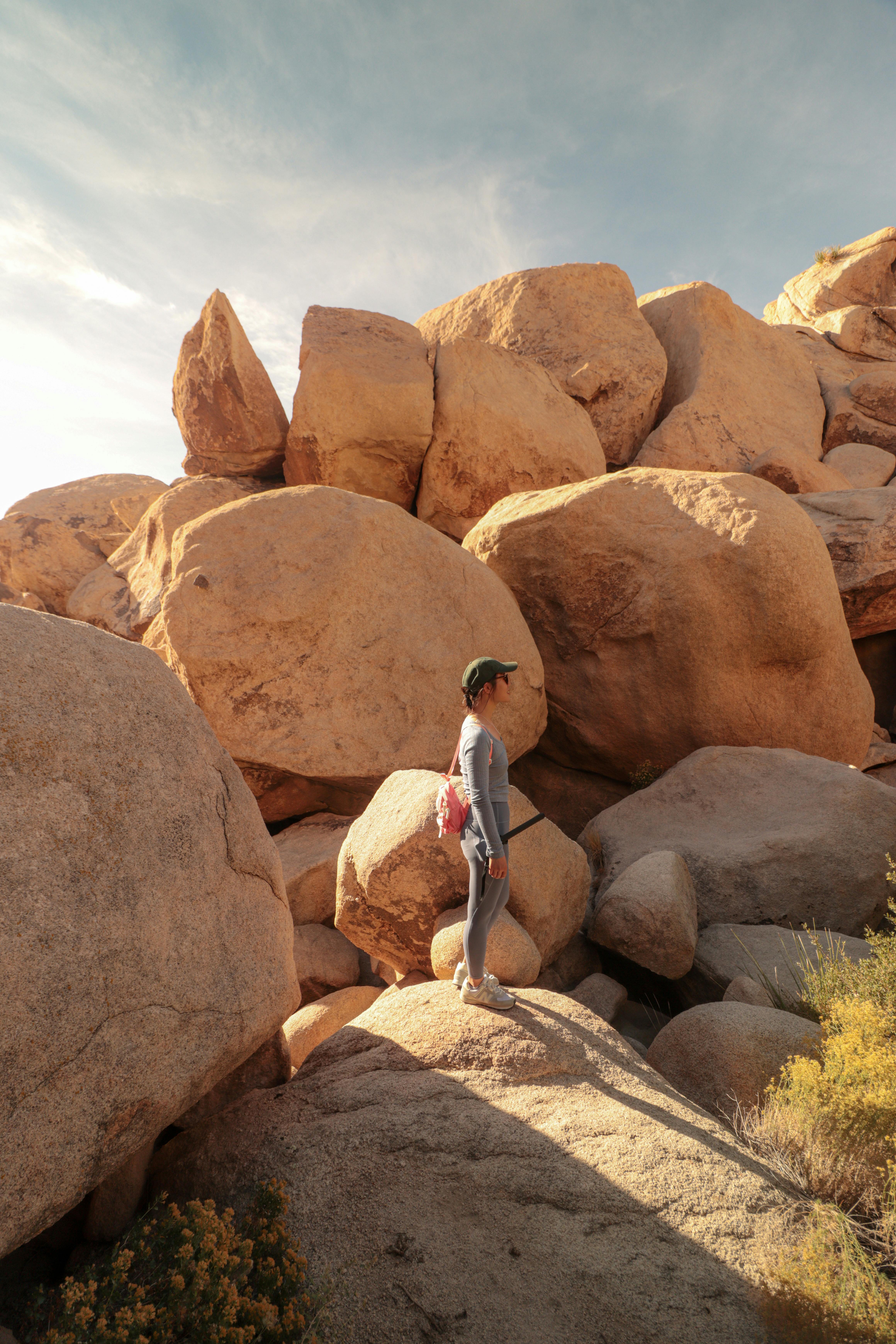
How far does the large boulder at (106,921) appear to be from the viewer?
2.31m

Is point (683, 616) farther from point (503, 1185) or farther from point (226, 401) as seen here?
point (226, 401)

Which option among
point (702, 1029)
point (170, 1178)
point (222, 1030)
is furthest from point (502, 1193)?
point (702, 1029)

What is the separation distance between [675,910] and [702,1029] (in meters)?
1.34

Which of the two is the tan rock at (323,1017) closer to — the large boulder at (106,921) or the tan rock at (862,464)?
the large boulder at (106,921)

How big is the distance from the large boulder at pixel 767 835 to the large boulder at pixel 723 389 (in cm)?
758

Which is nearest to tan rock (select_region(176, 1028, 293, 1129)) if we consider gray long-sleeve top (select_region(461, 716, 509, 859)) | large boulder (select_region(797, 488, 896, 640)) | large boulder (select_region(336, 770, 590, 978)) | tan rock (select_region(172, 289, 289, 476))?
large boulder (select_region(336, 770, 590, 978))

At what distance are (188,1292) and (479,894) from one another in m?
2.23

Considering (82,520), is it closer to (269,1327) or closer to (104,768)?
(104,768)

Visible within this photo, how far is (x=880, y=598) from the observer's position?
423 inches

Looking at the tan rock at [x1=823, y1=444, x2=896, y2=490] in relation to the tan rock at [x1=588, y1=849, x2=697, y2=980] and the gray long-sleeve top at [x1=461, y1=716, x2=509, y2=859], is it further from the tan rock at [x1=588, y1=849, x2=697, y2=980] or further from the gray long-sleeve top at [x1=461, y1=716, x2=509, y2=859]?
the gray long-sleeve top at [x1=461, y1=716, x2=509, y2=859]

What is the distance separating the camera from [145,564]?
1194cm

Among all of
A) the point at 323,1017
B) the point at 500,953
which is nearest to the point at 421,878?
the point at 500,953

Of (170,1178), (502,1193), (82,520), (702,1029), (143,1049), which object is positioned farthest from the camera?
(82,520)

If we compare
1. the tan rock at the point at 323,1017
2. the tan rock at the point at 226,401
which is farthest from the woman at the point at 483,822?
the tan rock at the point at 226,401
